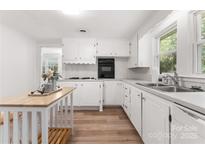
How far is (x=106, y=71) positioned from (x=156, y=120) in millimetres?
3739

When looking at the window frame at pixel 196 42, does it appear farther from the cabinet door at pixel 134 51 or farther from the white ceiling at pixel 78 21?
the cabinet door at pixel 134 51

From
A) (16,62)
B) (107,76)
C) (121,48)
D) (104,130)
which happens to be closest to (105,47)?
(121,48)

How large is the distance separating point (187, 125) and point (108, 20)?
2.79 metres

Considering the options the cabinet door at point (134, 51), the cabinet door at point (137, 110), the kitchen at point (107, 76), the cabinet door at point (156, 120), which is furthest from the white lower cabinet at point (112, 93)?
the cabinet door at point (156, 120)

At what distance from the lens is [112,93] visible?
4.79 m

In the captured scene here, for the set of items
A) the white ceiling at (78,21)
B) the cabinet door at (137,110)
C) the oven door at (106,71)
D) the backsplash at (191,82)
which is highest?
the white ceiling at (78,21)

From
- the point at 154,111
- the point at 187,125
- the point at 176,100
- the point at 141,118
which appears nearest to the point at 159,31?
the point at 141,118

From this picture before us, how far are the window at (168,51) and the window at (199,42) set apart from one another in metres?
0.69

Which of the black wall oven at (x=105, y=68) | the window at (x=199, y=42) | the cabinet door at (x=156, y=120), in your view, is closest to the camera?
the cabinet door at (x=156, y=120)

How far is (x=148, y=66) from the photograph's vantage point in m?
3.80

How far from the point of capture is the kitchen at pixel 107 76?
1445mm

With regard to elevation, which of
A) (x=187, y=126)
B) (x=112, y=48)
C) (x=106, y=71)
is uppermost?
(x=112, y=48)

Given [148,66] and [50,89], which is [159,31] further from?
[50,89]

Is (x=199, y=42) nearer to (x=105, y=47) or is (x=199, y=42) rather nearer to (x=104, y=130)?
(x=104, y=130)
